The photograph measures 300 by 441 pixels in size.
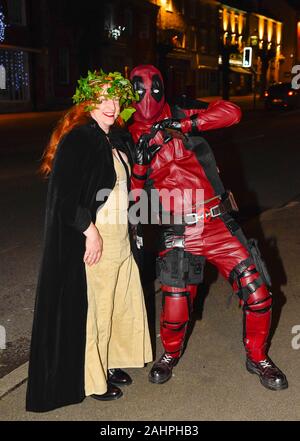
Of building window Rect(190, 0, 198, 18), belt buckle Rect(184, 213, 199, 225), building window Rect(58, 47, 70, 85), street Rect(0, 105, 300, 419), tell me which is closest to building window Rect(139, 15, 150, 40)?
building window Rect(190, 0, 198, 18)

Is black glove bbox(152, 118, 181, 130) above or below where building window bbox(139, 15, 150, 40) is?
below

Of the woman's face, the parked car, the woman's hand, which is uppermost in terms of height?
the woman's face

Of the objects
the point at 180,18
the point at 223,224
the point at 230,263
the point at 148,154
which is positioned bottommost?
the point at 230,263

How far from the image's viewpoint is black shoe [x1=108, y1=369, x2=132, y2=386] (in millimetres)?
3512

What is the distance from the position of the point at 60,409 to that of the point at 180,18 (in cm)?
4084

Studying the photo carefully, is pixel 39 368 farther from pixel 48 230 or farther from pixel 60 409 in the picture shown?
pixel 48 230

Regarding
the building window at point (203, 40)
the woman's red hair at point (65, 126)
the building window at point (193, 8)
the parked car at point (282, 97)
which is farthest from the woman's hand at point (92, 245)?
the building window at point (203, 40)

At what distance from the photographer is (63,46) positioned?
28812 mm

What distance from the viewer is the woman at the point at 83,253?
290 centimetres

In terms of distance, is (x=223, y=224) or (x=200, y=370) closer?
(x=223, y=224)

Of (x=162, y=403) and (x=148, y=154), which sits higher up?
(x=148, y=154)

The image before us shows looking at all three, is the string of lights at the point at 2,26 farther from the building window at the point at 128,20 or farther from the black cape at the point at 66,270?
the black cape at the point at 66,270

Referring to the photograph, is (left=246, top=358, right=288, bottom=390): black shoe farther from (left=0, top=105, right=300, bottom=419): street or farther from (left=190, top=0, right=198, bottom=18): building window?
(left=190, top=0, right=198, bottom=18): building window

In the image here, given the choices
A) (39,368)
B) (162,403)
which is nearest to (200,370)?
(162,403)
